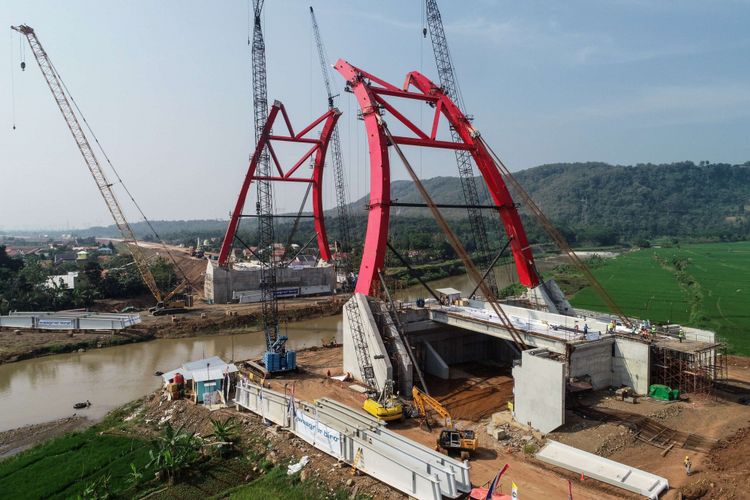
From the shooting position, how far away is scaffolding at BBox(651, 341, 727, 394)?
1675cm

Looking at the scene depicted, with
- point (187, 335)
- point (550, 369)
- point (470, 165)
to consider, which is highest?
point (470, 165)

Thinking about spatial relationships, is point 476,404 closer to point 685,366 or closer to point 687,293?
point 685,366

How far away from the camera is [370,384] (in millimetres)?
18609

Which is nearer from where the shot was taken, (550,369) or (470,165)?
(550,369)

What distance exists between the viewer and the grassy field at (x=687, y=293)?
3275 cm

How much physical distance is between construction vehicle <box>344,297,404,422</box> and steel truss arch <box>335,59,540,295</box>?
1.29m

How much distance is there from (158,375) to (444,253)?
201ft

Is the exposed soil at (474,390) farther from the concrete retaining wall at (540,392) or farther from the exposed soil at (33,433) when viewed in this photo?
the exposed soil at (33,433)

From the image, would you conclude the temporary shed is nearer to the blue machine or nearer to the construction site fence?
the blue machine

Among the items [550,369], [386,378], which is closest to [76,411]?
[386,378]

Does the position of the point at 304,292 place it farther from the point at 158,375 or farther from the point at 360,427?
the point at 360,427

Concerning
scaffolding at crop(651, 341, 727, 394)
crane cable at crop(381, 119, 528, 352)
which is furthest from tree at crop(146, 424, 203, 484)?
scaffolding at crop(651, 341, 727, 394)

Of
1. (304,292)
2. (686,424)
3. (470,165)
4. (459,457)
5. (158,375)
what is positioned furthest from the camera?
(304,292)

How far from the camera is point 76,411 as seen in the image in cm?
2044
